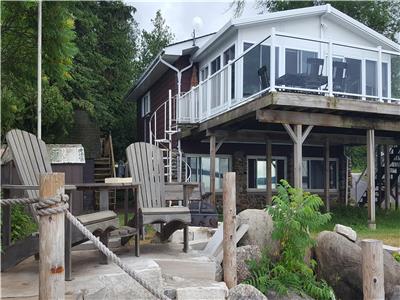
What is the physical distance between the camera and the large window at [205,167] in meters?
14.4

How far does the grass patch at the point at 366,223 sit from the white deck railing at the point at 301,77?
8.65 ft

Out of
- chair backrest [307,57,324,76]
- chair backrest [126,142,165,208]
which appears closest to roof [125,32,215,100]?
chair backrest [307,57,324,76]

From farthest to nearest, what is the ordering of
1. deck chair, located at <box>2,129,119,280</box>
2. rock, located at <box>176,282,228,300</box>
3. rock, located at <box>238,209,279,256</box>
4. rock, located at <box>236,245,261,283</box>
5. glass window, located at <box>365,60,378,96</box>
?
glass window, located at <box>365,60,378,96</box> → rock, located at <box>238,209,279,256</box> → rock, located at <box>236,245,261,283</box> → deck chair, located at <box>2,129,119,280</box> → rock, located at <box>176,282,228,300</box>

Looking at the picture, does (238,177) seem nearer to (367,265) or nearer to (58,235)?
(367,265)

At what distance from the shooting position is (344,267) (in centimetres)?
594

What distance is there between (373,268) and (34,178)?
3358mm

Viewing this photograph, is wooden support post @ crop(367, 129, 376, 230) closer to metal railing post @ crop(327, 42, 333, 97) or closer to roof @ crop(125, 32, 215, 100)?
metal railing post @ crop(327, 42, 333, 97)

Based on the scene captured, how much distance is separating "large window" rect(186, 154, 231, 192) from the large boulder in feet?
27.2

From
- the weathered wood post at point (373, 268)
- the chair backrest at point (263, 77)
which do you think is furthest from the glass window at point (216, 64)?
the weathered wood post at point (373, 268)

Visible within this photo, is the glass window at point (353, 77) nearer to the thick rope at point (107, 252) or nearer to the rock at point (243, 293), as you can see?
the rock at point (243, 293)

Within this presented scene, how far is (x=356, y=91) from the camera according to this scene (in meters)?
9.33

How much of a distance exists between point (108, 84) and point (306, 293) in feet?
52.1

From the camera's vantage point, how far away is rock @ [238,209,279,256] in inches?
231

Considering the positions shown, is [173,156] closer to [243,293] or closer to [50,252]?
[243,293]
